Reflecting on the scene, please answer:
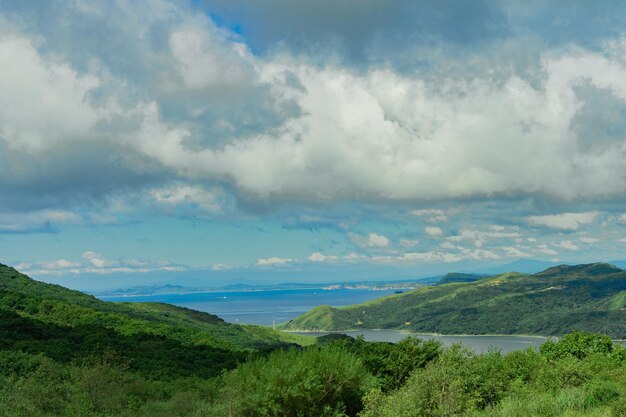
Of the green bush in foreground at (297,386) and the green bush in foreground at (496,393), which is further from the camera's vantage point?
the green bush in foreground at (297,386)

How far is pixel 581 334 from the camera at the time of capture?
2879 inches

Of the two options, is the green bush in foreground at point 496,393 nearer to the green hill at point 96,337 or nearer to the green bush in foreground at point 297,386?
the green bush in foreground at point 297,386

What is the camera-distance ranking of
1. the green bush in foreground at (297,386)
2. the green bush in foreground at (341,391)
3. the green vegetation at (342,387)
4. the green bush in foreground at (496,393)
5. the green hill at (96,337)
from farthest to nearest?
the green hill at (96,337) → the green bush in foreground at (297,386) → the green vegetation at (342,387) → the green bush in foreground at (341,391) → the green bush in foreground at (496,393)

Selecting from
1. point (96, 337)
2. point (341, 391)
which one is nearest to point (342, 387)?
point (341, 391)

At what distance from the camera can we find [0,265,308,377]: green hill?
217ft

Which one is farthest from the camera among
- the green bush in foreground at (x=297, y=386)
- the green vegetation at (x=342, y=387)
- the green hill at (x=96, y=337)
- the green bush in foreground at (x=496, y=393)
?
the green hill at (x=96, y=337)

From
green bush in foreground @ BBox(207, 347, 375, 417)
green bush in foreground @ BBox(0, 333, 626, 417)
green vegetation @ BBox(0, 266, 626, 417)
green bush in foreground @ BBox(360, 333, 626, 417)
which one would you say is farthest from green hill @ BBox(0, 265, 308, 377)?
green bush in foreground @ BBox(360, 333, 626, 417)

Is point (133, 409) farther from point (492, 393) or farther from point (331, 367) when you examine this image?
point (492, 393)

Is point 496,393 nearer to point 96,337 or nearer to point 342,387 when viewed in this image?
point 342,387

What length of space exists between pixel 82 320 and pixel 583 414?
88.0 meters

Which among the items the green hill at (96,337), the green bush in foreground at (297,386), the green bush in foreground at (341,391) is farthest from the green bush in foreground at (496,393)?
the green hill at (96,337)

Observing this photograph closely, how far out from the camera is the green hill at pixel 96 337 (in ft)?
217

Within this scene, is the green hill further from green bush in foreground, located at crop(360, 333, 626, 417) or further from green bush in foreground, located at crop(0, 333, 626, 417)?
green bush in foreground, located at crop(360, 333, 626, 417)

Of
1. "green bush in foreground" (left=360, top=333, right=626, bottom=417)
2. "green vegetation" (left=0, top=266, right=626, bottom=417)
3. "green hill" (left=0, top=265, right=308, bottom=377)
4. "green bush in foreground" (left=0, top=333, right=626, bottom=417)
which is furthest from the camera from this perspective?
"green hill" (left=0, top=265, right=308, bottom=377)
